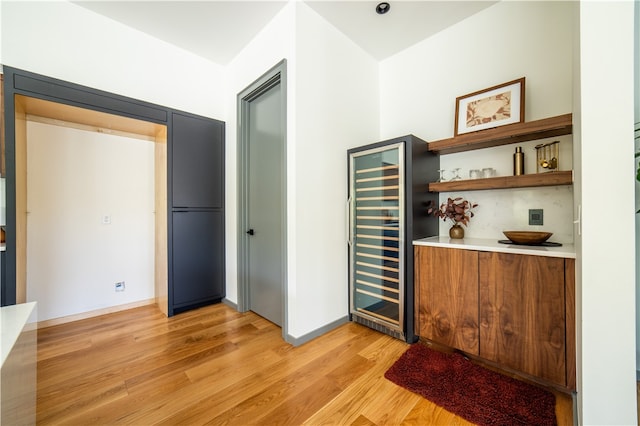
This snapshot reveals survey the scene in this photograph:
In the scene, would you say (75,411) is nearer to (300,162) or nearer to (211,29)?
(300,162)

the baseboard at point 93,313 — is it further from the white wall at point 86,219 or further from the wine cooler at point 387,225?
the wine cooler at point 387,225

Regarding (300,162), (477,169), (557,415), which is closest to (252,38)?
(300,162)

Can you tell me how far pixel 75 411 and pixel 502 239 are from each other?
126 inches

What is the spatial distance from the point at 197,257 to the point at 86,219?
3.88 ft

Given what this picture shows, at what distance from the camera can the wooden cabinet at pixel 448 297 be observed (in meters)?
1.82

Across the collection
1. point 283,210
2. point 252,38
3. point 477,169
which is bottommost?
point 283,210

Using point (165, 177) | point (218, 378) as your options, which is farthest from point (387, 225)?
point (165, 177)

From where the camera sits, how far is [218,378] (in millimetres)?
1663

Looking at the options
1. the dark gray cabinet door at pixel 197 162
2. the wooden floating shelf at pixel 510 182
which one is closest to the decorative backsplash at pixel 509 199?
the wooden floating shelf at pixel 510 182

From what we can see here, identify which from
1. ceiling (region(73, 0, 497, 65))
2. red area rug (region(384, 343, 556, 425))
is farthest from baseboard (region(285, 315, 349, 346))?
ceiling (region(73, 0, 497, 65))

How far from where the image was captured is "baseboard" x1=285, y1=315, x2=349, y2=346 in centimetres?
208

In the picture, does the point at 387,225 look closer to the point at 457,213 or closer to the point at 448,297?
the point at 457,213

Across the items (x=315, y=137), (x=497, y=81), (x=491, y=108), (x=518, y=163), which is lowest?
(x=518, y=163)

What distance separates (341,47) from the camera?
253cm
